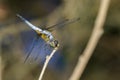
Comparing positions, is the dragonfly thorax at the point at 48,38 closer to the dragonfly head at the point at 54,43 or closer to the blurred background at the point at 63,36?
the dragonfly head at the point at 54,43

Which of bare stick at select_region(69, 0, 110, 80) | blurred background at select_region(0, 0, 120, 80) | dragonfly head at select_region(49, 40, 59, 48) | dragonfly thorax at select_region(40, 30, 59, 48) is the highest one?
dragonfly thorax at select_region(40, 30, 59, 48)

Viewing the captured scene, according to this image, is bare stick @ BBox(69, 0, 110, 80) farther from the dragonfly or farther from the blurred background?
the blurred background

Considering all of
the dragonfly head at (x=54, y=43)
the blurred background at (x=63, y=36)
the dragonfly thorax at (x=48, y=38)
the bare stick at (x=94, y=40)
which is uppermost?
the dragonfly thorax at (x=48, y=38)

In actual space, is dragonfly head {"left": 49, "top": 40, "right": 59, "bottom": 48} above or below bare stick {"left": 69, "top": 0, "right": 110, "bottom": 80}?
above

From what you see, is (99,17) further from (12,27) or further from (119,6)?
(119,6)

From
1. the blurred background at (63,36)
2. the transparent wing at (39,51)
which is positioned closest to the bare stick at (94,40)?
the transparent wing at (39,51)

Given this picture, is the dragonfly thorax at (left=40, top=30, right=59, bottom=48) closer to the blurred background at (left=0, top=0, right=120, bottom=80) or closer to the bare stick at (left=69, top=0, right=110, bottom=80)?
the bare stick at (left=69, top=0, right=110, bottom=80)

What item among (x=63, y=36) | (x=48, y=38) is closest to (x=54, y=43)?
(x=48, y=38)

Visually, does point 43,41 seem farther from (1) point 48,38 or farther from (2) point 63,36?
(2) point 63,36

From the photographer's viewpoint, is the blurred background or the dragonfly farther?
the blurred background

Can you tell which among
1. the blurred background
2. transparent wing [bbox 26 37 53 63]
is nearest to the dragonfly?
transparent wing [bbox 26 37 53 63]

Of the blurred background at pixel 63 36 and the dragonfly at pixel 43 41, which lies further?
the blurred background at pixel 63 36
